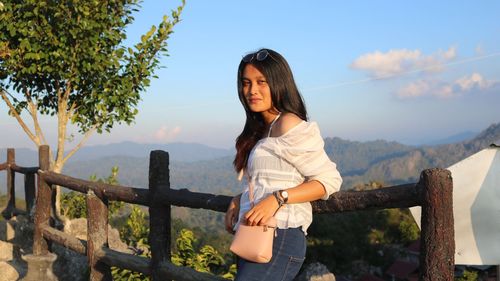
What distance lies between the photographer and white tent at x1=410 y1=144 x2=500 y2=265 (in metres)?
3.74

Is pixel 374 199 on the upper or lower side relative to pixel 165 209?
upper

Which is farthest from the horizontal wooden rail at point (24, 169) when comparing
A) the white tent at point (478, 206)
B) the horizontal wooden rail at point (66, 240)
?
the white tent at point (478, 206)

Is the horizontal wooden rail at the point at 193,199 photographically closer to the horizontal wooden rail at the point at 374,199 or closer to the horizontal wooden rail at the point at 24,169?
the horizontal wooden rail at the point at 374,199

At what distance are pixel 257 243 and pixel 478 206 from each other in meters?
2.23

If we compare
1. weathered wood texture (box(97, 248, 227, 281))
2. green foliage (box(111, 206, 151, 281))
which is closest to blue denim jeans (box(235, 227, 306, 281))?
weathered wood texture (box(97, 248, 227, 281))

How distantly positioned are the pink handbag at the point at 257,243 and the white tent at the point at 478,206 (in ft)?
6.50

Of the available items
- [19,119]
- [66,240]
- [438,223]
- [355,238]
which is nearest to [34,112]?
[19,119]

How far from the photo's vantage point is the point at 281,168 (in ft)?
7.93

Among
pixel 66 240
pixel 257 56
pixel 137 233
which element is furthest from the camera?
pixel 137 233

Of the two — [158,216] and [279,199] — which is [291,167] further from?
[158,216]

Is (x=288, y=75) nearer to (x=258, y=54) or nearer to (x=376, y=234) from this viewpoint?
(x=258, y=54)

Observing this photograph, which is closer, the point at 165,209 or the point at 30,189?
the point at 165,209

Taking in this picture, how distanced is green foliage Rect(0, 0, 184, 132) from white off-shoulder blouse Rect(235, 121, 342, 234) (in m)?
6.42

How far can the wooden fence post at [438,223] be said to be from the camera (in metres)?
2.33
